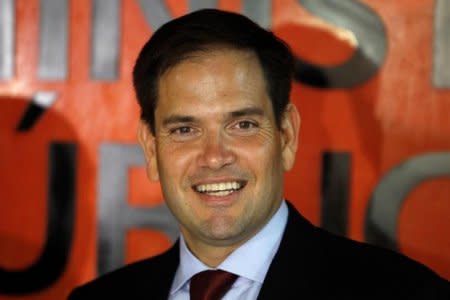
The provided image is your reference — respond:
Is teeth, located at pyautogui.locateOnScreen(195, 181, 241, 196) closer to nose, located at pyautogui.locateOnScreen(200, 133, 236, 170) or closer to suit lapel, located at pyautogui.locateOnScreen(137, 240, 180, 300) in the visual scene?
nose, located at pyautogui.locateOnScreen(200, 133, 236, 170)

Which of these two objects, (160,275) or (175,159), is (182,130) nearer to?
(175,159)

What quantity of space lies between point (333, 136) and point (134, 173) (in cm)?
45

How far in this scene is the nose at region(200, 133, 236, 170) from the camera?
3.80ft

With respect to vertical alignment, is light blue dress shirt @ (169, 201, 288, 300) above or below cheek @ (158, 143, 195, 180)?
below

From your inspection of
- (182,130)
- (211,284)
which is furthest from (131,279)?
(182,130)

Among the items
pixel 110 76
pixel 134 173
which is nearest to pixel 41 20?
pixel 110 76

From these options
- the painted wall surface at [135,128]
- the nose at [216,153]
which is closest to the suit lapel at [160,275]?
the nose at [216,153]

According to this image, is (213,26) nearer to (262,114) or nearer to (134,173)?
(262,114)

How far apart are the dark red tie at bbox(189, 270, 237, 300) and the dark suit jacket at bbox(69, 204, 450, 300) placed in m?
0.07

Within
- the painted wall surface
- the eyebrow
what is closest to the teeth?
the eyebrow

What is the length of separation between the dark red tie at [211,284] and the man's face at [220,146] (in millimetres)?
52

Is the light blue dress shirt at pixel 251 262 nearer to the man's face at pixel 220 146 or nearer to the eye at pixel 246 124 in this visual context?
the man's face at pixel 220 146

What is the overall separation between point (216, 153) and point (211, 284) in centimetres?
21

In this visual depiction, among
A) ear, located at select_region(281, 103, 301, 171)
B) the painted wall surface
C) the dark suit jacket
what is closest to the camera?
the dark suit jacket
